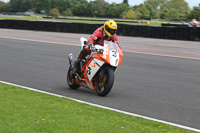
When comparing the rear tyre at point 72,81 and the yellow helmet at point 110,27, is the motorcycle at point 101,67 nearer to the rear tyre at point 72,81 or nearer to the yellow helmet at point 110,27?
the yellow helmet at point 110,27

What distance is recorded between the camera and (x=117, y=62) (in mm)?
7293

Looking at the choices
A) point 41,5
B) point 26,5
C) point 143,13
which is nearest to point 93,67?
point 143,13

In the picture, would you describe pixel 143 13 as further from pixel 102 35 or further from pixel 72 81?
pixel 102 35

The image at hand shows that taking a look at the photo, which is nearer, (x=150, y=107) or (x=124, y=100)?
(x=150, y=107)

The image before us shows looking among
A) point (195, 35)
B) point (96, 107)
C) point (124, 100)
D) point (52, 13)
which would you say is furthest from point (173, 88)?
point (52, 13)

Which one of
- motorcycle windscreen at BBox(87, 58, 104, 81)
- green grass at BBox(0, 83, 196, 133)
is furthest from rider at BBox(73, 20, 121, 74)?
green grass at BBox(0, 83, 196, 133)

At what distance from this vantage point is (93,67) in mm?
7609

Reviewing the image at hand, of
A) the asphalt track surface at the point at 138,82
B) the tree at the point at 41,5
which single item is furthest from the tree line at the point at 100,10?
the asphalt track surface at the point at 138,82

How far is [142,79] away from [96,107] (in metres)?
3.72

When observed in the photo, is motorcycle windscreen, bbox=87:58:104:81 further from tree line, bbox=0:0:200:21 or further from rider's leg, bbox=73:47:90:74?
tree line, bbox=0:0:200:21

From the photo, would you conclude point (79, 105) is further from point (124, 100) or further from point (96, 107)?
point (124, 100)

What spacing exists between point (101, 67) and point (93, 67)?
202mm

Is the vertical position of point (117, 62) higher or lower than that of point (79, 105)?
higher

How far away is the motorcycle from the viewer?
23.8ft
